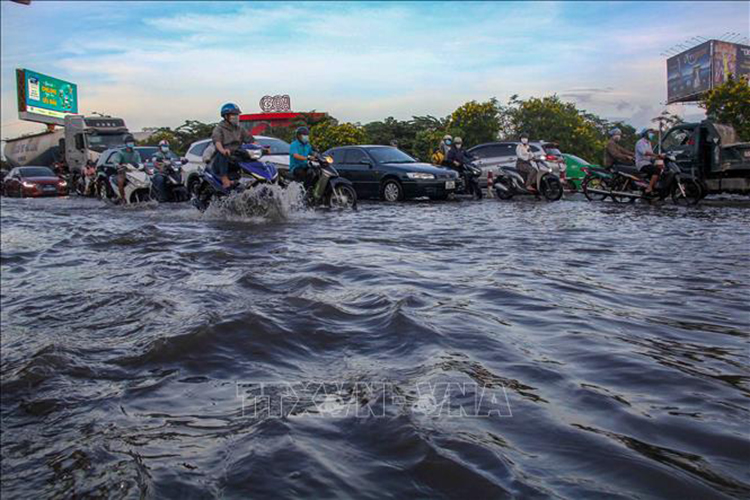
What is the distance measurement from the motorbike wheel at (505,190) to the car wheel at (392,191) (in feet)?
7.97

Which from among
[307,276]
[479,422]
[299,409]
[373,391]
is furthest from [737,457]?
[307,276]

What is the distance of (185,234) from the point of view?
28.7 feet

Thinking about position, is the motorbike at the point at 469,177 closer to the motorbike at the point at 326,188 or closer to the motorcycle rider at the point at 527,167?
the motorcycle rider at the point at 527,167

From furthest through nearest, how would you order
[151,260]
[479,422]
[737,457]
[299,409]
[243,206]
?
[243,206] < [151,260] < [299,409] < [479,422] < [737,457]

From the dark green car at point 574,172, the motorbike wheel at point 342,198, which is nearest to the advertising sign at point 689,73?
the dark green car at point 574,172

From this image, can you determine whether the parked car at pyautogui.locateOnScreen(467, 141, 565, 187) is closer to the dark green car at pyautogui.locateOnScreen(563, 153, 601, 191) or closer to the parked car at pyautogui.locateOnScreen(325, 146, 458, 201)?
the dark green car at pyautogui.locateOnScreen(563, 153, 601, 191)

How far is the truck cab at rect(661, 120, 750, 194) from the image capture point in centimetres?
1396

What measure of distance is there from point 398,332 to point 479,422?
4.01ft

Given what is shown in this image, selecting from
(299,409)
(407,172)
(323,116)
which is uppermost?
(323,116)

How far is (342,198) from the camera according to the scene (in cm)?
1306

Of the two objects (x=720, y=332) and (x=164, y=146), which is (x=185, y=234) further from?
(x=164, y=146)

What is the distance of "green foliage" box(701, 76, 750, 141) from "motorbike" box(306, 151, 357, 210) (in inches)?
352

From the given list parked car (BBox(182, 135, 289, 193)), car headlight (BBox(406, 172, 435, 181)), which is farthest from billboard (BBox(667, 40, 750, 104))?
parked car (BBox(182, 135, 289, 193))

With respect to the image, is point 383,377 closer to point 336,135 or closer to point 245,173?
point 245,173
